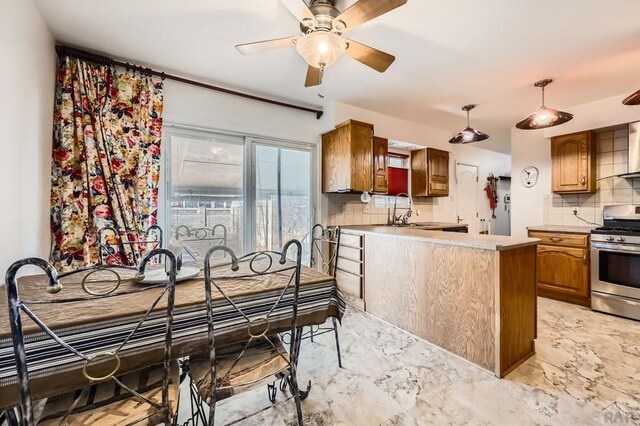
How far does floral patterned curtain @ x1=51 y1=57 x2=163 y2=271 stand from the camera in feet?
6.97

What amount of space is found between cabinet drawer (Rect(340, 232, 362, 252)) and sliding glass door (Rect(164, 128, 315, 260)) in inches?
20.5

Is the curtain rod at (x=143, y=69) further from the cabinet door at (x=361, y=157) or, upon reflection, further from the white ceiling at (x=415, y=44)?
the cabinet door at (x=361, y=157)

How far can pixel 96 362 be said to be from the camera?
0.96m

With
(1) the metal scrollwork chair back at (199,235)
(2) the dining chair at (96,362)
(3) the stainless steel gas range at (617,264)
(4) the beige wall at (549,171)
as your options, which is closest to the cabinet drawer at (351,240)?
(1) the metal scrollwork chair back at (199,235)

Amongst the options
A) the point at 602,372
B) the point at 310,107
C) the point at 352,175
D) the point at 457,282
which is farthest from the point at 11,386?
the point at 310,107

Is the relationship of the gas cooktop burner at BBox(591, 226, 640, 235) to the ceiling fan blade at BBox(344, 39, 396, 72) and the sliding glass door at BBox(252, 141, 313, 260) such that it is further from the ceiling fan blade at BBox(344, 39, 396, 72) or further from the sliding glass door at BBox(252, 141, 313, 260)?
the sliding glass door at BBox(252, 141, 313, 260)

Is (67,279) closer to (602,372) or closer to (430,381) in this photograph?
(430,381)

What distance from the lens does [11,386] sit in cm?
86

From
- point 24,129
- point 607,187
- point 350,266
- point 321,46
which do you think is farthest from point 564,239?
point 24,129

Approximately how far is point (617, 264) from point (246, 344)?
3.76 m

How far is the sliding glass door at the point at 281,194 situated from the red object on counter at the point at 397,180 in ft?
4.70

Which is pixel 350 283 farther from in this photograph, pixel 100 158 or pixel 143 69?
pixel 143 69

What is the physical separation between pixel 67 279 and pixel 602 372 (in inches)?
136

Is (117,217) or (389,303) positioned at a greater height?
(117,217)
